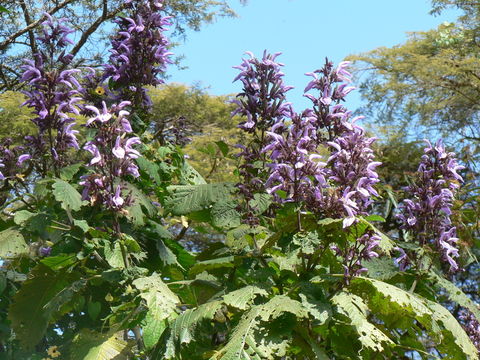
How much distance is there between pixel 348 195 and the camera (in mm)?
2953

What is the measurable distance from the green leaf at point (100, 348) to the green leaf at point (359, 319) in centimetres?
109

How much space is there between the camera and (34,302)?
387 centimetres

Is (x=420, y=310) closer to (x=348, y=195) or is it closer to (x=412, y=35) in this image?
(x=348, y=195)

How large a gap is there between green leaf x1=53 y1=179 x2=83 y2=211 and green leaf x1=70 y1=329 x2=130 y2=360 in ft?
2.19

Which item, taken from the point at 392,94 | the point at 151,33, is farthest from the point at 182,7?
the point at 151,33

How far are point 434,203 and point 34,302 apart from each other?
2396mm

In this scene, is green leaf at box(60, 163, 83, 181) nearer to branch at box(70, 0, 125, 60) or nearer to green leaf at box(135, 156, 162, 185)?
green leaf at box(135, 156, 162, 185)

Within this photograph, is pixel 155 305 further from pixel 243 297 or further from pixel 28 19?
pixel 28 19

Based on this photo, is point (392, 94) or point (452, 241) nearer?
point (452, 241)

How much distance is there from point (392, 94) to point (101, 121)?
55.2ft

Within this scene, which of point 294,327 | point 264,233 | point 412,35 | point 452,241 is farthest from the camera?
point 412,35

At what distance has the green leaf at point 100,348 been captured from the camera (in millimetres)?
3223

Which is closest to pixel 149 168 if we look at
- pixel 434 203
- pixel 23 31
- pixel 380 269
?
pixel 380 269

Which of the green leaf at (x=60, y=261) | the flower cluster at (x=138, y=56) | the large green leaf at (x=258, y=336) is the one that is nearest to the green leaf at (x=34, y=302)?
the green leaf at (x=60, y=261)
